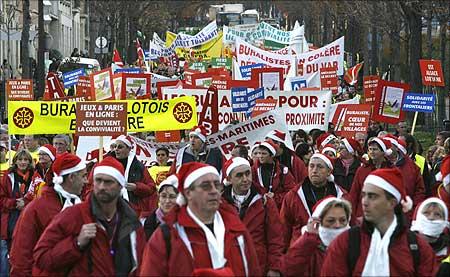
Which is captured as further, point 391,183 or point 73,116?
point 73,116

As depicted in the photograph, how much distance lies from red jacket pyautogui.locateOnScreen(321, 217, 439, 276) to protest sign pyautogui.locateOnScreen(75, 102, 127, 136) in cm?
705

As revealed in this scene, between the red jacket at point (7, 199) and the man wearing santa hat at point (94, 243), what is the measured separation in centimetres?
467

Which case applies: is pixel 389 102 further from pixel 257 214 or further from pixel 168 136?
pixel 257 214

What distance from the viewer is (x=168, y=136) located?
63.1 ft

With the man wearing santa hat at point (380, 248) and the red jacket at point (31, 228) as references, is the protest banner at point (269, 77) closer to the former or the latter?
the red jacket at point (31, 228)

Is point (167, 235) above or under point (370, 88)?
under

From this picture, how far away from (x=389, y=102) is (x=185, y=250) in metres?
13.4

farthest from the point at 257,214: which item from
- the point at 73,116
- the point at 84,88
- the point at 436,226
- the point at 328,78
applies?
the point at 328,78

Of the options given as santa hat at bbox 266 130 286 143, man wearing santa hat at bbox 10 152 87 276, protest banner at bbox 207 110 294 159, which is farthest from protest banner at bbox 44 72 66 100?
man wearing santa hat at bbox 10 152 87 276

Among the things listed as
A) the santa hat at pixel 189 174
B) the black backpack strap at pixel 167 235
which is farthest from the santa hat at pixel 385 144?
the black backpack strap at pixel 167 235

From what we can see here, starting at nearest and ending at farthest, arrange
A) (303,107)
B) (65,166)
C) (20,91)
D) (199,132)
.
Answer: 1. (65,166)
2. (199,132)
3. (303,107)
4. (20,91)

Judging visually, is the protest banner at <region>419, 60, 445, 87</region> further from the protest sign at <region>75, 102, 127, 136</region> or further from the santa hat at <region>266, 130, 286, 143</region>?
the protest sign at <region>75, 102, 127, 136</region>

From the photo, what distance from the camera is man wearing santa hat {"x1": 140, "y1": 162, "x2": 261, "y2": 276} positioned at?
23.6ft

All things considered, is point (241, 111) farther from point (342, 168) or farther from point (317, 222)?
point (317, 222)
